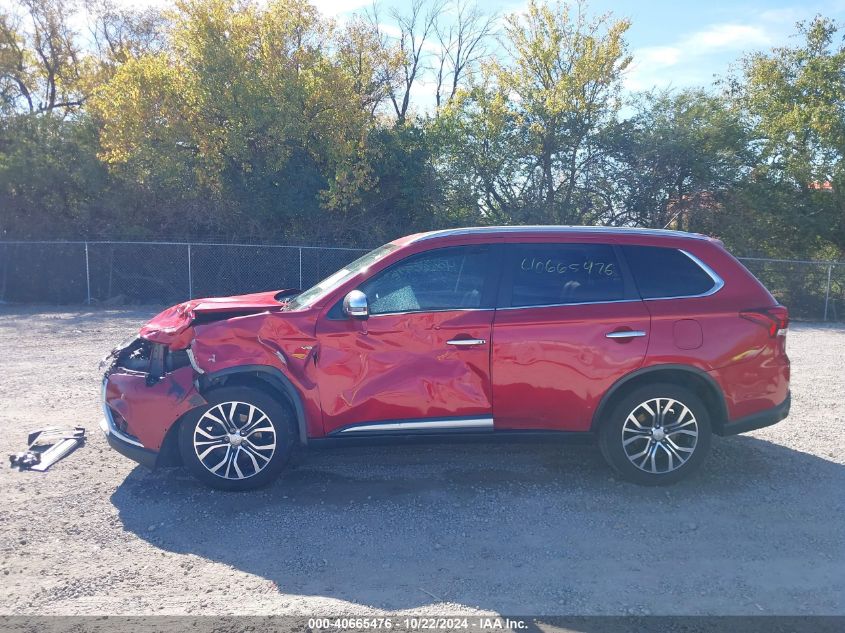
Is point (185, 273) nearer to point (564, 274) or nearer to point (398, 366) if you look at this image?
point (398, 366)

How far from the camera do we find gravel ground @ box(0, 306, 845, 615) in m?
3.94

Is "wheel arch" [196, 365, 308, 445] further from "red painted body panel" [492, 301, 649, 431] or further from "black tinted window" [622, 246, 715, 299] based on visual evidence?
"black tinted window" [622, 246, 715, 299]

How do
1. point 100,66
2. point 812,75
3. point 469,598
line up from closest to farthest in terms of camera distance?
point 469,598, point 812,75, point 100,66

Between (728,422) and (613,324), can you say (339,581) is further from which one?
(728,422)

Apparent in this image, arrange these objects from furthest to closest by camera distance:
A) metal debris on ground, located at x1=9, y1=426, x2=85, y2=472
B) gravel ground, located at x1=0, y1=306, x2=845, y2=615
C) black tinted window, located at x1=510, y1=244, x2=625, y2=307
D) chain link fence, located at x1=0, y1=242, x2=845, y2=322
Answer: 1. chain link fence, located at x1=0, y1=242, x2=845, y2=322
2. metal debris on ground, located at x1=9, y1=426, x2=85, y2=472
3. black tinted window, located at x1=510, y1=244, x2=625, y2=307
4. gravel ground, located at x1=0, y1=306, x2=845, y2=615

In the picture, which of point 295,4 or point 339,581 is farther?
point 295,4

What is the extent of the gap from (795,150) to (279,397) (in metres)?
19.2

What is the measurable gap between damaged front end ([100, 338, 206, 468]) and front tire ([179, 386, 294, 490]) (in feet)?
0.42

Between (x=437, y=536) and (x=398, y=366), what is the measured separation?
1.25 m

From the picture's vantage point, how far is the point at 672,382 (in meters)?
5.46

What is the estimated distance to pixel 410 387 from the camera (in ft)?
17.3

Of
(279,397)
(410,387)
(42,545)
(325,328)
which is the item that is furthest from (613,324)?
(42,545)

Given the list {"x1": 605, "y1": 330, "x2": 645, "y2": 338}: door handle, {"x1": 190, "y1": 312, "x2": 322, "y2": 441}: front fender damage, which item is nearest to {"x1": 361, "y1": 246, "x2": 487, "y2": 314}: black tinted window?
{"x1": 190, "y1": 312, "x2": 322, "y2": 441}: front fender damage

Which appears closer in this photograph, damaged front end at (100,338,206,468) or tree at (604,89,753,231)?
damaged front end at (100,338,206,468)
